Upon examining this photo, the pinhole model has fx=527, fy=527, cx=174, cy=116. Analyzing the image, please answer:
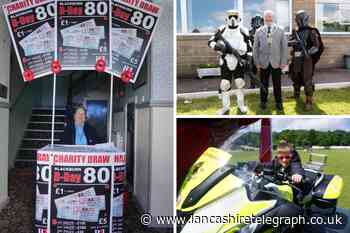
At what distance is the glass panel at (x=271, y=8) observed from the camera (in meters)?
3.92

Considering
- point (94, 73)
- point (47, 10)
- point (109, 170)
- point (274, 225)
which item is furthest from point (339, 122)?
point (94, 73)

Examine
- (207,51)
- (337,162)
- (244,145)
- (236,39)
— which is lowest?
(337,162)

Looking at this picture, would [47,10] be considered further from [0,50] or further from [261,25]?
[261,25]

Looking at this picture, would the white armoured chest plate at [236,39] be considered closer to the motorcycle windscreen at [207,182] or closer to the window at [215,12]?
the window at [215,12]

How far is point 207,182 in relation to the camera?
13.2 feet

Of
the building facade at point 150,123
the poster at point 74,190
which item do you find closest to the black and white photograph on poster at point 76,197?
the poster at point 74,190

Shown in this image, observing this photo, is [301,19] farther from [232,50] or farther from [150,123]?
[150,123]

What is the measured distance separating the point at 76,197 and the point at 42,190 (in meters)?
0.34

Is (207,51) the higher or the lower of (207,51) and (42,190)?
the higher

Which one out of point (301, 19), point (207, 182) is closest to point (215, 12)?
point (301, 19)

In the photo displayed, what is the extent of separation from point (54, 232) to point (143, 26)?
2.21m

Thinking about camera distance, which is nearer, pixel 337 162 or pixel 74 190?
pixel 337 162

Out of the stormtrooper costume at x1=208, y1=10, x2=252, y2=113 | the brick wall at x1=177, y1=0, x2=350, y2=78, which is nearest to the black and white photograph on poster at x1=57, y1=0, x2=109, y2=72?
the brick wall at x1=177, y1=0, x2=350, y2=78

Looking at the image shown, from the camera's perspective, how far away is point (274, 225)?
158 inches
